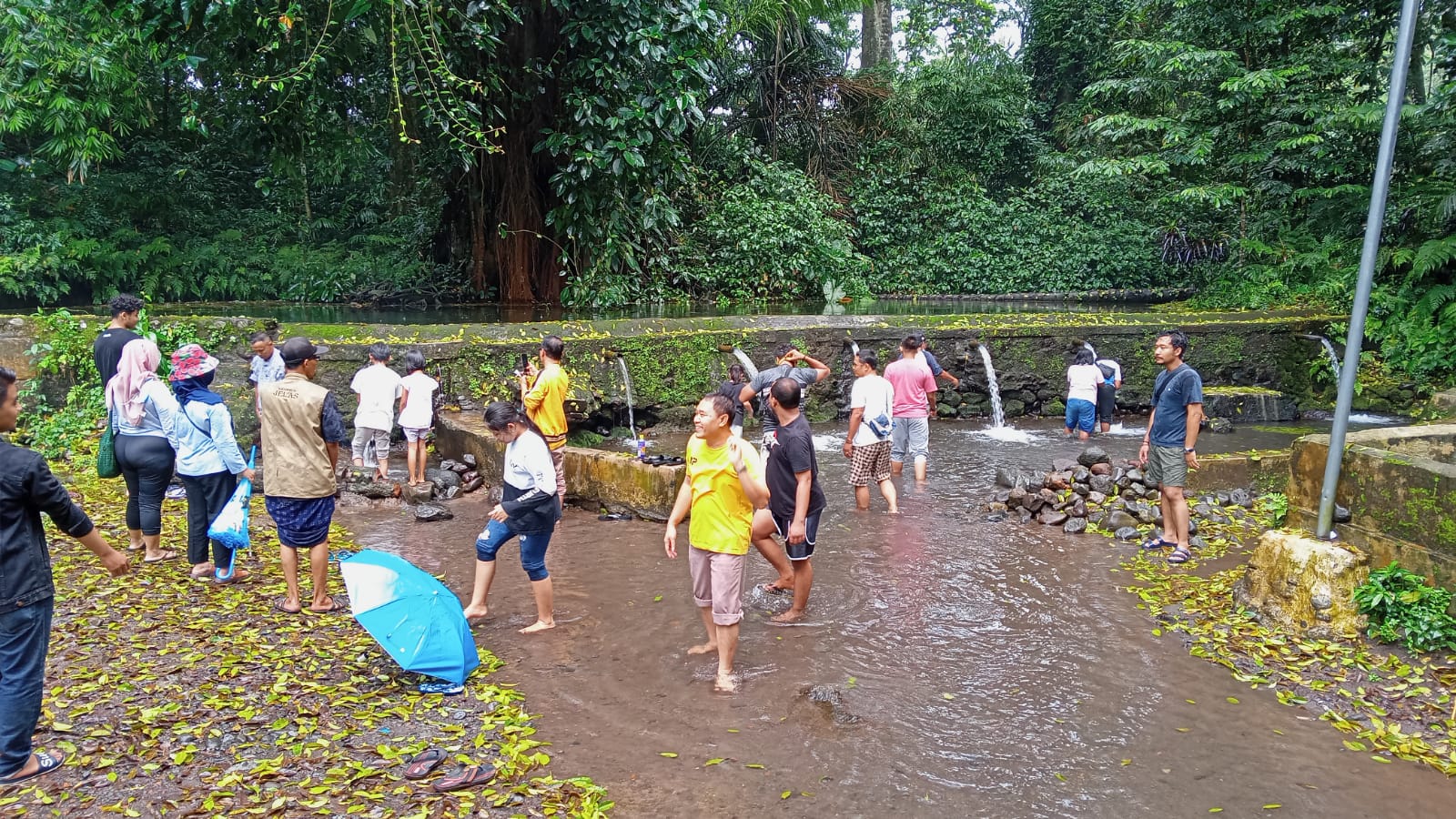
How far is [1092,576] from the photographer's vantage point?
7.07 m

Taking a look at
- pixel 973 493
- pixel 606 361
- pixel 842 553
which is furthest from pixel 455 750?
pixel 606 361

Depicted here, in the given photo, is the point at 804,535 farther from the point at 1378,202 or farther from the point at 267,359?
the point at 267,359

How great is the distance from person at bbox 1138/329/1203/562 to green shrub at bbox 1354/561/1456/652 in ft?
5.34

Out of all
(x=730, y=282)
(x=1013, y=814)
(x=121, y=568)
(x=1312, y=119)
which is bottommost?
(x=1013, y=814)

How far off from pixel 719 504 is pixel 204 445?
3.70 metres

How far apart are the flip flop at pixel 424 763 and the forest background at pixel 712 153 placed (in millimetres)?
8644

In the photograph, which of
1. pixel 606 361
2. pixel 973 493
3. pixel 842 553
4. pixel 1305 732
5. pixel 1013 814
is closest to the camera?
pixel 1013 814

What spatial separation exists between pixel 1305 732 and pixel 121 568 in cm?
601

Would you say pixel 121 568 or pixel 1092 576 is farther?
pixel 1092 576

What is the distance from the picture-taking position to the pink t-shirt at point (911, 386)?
9.62 m

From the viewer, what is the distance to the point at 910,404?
970 centimetres

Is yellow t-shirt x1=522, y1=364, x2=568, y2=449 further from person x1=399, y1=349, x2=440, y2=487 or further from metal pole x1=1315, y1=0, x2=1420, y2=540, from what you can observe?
metal pole x1=1315, y1=0, x2=1420, y2=540

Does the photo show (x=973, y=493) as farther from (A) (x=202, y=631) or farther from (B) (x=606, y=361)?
(A) (x=202, y=631)

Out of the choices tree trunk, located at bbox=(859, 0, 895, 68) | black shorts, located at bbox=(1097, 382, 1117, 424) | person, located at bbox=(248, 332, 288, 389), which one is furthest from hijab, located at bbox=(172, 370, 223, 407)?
tree trunk, located at bbox=(859, 0, 895, 68)
